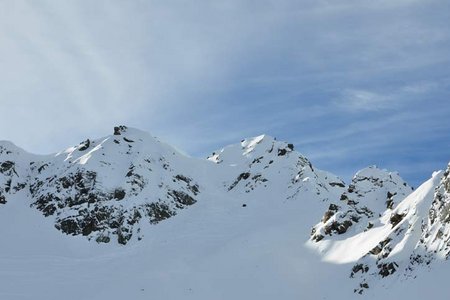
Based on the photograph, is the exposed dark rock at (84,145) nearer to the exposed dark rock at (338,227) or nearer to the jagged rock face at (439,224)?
the exposed dark rock at (338,227)

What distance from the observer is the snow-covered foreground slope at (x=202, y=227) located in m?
36.8

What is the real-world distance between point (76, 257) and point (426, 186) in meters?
34.5

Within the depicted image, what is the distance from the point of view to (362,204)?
50.0 metres

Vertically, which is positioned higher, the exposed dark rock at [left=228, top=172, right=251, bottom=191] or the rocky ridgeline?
the exposed dark rock at [left=228, top=172, right=251, bottom=191]

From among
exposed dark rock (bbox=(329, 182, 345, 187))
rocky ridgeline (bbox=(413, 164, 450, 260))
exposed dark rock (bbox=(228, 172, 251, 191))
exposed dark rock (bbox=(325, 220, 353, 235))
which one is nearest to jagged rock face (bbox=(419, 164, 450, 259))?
rocky ridgeline (bbox=(413, 164, 450, 260))

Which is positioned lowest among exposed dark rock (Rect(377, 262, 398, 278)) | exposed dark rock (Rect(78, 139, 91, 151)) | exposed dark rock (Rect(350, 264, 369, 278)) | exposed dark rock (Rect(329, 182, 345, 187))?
exposed dark rock (Rect(377, 262, 398, 278))

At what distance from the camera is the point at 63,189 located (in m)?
68.4

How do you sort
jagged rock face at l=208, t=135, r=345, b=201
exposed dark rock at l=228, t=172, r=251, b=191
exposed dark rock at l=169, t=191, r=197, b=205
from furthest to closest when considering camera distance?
exposed dark rock at l=228, t=172, r=251, b=191 → jagged rock face at l=208, t=135, r=345, b=201 → exposed dark rock at l=169, t=191, r=197, b=205

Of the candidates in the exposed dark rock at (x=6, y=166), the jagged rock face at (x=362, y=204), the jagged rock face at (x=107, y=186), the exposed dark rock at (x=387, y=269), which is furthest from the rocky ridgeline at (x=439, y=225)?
the exposed dark rock at (x=6, y=166)

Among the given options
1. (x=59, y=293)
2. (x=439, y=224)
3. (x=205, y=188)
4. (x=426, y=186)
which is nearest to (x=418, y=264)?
(x=439, y=224)

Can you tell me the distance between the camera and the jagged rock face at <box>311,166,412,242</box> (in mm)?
47184

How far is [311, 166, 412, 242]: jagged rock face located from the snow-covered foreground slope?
0.49ft

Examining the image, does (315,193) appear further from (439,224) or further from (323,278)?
(439,224)

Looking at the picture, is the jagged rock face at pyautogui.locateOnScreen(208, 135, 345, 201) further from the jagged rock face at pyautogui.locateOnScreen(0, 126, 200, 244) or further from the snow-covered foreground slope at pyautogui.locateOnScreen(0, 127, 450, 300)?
the jagged rock face at pyautogui.locateOnScreen(0, 126, 200, 244)
